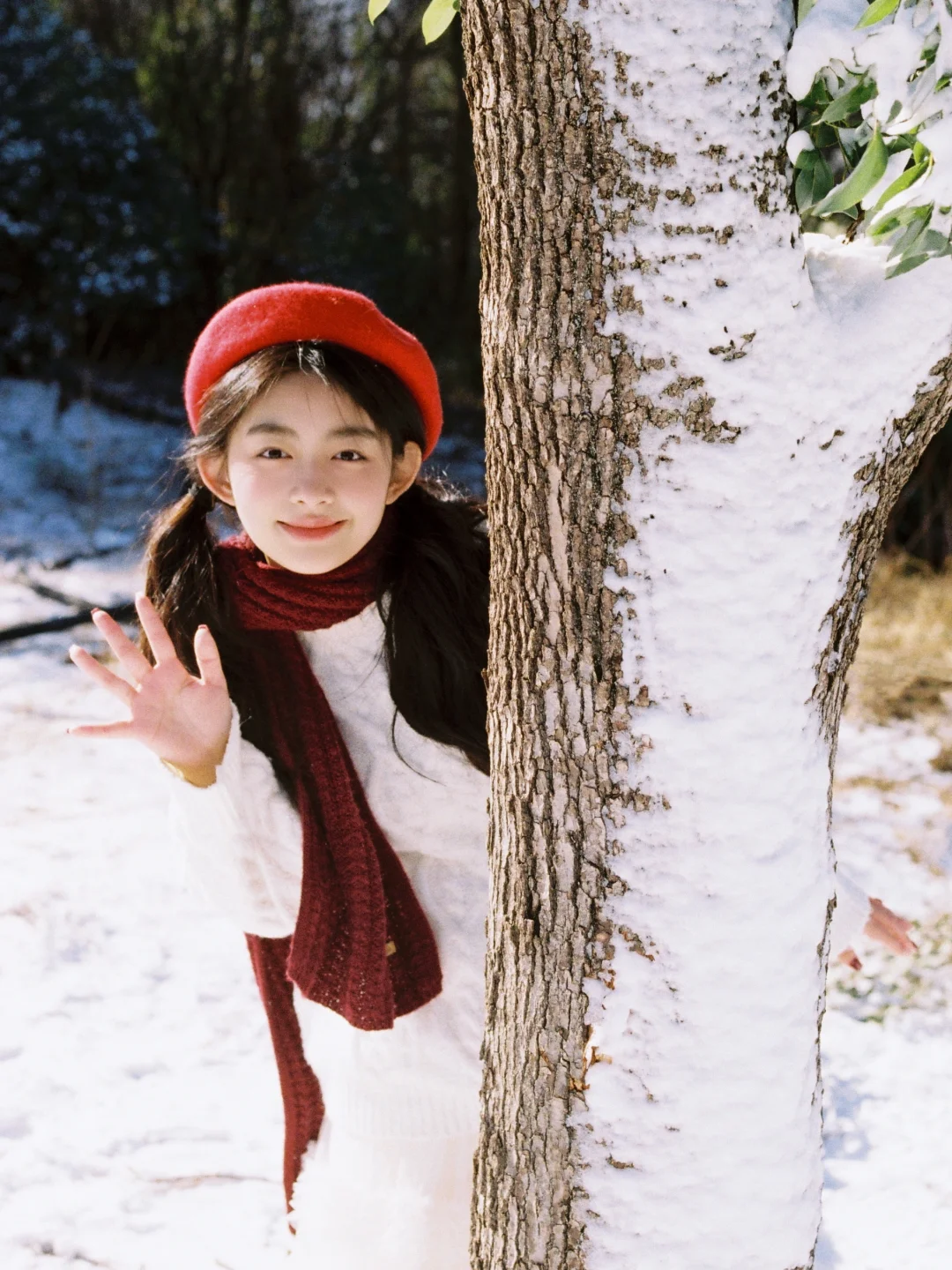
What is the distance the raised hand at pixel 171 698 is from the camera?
5.47 ft

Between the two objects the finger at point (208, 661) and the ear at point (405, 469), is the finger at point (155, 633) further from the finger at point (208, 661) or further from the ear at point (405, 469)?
the ear at point (405, 469)

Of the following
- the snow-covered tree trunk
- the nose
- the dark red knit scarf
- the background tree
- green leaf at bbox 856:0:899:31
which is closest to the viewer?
green leaf at bbox 856:0:899:31

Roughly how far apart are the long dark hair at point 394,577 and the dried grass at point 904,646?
9.52 ft

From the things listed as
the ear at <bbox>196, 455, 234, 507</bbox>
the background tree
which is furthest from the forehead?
the background tree

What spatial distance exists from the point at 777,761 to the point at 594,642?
0.68ft

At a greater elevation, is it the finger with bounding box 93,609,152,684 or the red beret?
the red beret

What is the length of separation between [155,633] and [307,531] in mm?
266

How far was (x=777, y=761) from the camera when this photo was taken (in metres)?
1.12

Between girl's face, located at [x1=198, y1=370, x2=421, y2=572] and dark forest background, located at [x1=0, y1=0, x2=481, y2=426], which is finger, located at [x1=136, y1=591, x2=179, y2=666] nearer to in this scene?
girl's face, located at [x1=198, y1=370, x2=421, y2=572]

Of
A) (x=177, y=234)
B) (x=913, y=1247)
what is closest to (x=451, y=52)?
(x=177, y=234)

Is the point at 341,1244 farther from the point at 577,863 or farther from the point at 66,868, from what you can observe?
the point at 66,868

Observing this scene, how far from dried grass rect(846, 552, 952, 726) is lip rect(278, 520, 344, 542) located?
3.13 m

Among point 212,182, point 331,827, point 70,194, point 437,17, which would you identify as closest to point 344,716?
point 331,827

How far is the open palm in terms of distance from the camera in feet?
5.47
